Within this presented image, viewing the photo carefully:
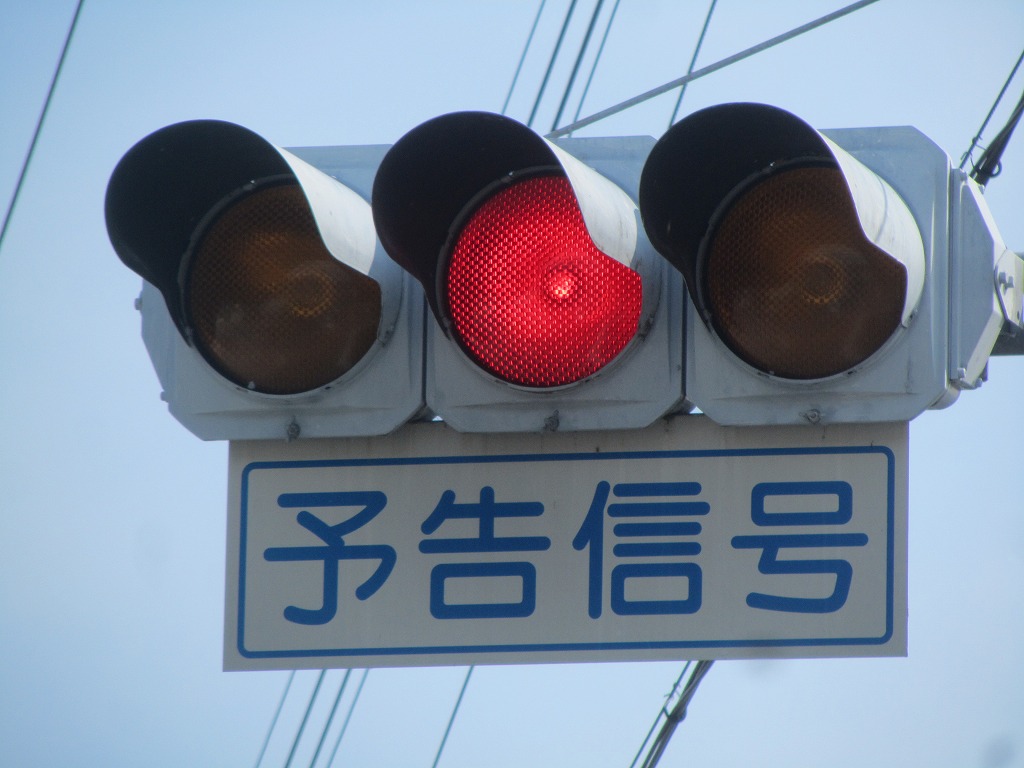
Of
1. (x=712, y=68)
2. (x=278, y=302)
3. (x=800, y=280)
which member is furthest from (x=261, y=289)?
(x=712, y=68)

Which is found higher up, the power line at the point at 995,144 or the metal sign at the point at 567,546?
the power line at the point at 995,144

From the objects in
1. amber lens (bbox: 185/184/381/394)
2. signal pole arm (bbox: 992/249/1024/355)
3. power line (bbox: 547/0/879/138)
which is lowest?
amber lens (bbox: 185/184/381/394)

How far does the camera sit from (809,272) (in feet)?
9.01

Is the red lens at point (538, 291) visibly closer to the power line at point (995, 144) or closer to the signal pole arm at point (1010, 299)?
the signal pole arm at point (1010, 299)

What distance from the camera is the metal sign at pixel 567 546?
112 inches

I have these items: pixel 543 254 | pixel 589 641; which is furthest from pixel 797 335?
pixel 589 641

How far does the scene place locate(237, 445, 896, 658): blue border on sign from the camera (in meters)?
2.83

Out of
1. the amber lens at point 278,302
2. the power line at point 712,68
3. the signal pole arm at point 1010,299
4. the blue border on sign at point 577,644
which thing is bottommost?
the blue border on sign at point 577,644

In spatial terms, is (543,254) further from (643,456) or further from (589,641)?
(589,641)

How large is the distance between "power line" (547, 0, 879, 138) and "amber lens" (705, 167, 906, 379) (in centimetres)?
187

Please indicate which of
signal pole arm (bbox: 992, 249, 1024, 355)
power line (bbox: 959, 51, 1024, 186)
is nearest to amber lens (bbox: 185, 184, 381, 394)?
signal pole arm (bbox: 992, 249, 1024, 355)

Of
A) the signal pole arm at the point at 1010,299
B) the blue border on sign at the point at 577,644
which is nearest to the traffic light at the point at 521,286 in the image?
the blue border on sign at the point at 577,644

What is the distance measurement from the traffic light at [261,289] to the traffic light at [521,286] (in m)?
0.09

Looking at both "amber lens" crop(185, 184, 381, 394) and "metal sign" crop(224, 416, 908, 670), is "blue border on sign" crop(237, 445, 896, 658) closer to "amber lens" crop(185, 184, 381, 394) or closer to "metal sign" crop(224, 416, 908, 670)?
"metal sign" crop(224, 416, 908, 670)
